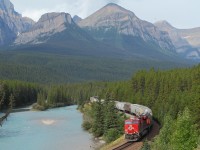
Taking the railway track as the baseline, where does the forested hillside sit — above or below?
above

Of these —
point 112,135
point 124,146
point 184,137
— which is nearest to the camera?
point 184,137

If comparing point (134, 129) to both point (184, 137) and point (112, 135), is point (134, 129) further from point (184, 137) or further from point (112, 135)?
point (184, 137)

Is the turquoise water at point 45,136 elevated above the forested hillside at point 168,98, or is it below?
below

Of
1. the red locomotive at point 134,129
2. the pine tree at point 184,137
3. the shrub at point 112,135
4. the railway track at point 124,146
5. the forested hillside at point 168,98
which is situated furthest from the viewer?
the shrub at point 112,135

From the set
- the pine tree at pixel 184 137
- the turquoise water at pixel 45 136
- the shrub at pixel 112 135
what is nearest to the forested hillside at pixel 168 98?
the pine tree at pixel 184 137

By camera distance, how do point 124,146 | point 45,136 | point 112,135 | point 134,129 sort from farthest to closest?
1. point 45,136
2. point 112,135
3. point 134,129
4. point 124,146

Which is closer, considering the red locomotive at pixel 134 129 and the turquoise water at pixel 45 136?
the red locomotive at pixel 134 129

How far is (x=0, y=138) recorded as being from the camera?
274 ft

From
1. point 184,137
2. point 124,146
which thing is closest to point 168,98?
point 124,146

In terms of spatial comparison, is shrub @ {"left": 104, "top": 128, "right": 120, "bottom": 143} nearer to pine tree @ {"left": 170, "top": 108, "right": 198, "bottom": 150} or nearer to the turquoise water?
the turquoise water

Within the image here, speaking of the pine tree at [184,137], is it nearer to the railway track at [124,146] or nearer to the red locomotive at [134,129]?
the railway track at [124,146]

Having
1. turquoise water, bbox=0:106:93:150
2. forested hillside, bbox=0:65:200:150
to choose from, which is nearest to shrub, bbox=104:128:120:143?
turquoise water, bbox=0:106:93:150

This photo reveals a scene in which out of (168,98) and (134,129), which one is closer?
(134,129)

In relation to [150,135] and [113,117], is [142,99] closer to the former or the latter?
[113,117]
